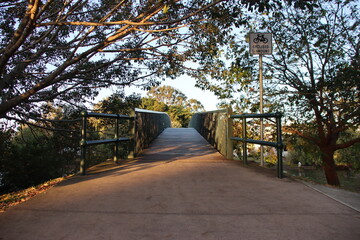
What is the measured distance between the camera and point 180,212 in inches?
102

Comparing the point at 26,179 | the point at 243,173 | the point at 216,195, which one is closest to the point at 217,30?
the point at 243,173

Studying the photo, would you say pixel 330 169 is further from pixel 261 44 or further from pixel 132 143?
pixel 132 143

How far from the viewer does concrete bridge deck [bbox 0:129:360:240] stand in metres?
2.15

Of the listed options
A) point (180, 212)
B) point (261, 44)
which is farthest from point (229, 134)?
point (180, 212)

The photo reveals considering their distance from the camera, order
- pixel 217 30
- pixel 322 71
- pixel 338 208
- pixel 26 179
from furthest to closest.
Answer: pixel 26 179 → pixel 322 71 → pixel 217 30 → pixel 338 208

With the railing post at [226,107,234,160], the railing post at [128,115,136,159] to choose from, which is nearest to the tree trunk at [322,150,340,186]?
the railing post at [226,107,234,160]

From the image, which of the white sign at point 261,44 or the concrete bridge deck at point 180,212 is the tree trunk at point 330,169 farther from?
the concrete bridge deck at point 180,212

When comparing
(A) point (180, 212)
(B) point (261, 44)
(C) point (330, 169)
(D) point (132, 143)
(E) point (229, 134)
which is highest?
(B) point (261, 44)

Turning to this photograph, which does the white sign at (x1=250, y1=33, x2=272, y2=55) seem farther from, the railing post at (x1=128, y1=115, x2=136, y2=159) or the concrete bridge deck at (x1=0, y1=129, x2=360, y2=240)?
the railing post at (x1=128, y1=115, x2=136, y2=159)

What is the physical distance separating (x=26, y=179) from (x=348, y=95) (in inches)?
683

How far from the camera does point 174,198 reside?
3012 millimetres

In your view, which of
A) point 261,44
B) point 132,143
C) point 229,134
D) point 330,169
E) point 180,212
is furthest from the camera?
point 330,169

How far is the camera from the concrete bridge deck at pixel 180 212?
7.04ft

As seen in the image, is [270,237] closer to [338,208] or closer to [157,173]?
[338,208]
